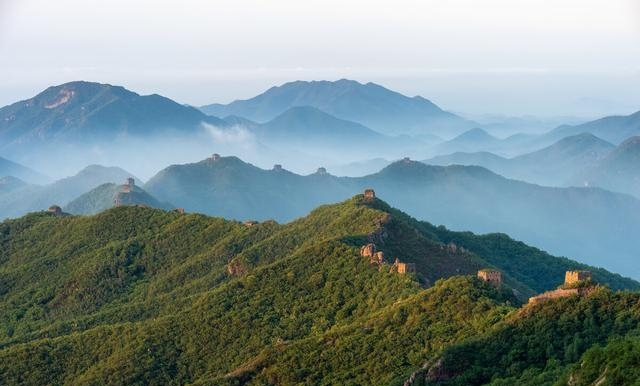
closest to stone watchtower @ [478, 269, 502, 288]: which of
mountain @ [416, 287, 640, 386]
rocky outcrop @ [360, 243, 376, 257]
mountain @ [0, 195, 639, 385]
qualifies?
mountain @ [0, 195, 639, 385]

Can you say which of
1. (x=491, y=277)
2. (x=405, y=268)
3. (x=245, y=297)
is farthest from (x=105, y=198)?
(x=491, y=277)

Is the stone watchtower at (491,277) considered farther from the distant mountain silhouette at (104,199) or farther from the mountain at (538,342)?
the distant mountain silhouette at (104,199)

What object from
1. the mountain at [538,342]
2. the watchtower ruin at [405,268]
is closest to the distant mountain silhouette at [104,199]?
the watchtower ruin at [405,268]

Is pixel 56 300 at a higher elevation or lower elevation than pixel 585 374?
lower

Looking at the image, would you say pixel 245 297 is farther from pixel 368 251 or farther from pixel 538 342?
pixel 538 342

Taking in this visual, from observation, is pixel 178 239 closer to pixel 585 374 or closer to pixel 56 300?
pixel 56 300

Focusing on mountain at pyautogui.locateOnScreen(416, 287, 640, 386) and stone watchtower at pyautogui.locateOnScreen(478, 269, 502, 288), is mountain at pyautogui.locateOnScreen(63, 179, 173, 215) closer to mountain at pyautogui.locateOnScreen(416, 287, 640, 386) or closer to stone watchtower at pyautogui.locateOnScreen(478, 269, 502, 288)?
stone watchtower at pyautogui.locateOnScreen(478, 269, 502, 288)

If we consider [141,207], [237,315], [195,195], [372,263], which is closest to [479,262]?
[372,263]

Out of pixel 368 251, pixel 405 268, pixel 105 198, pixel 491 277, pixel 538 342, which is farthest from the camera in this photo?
pixel 105 198
